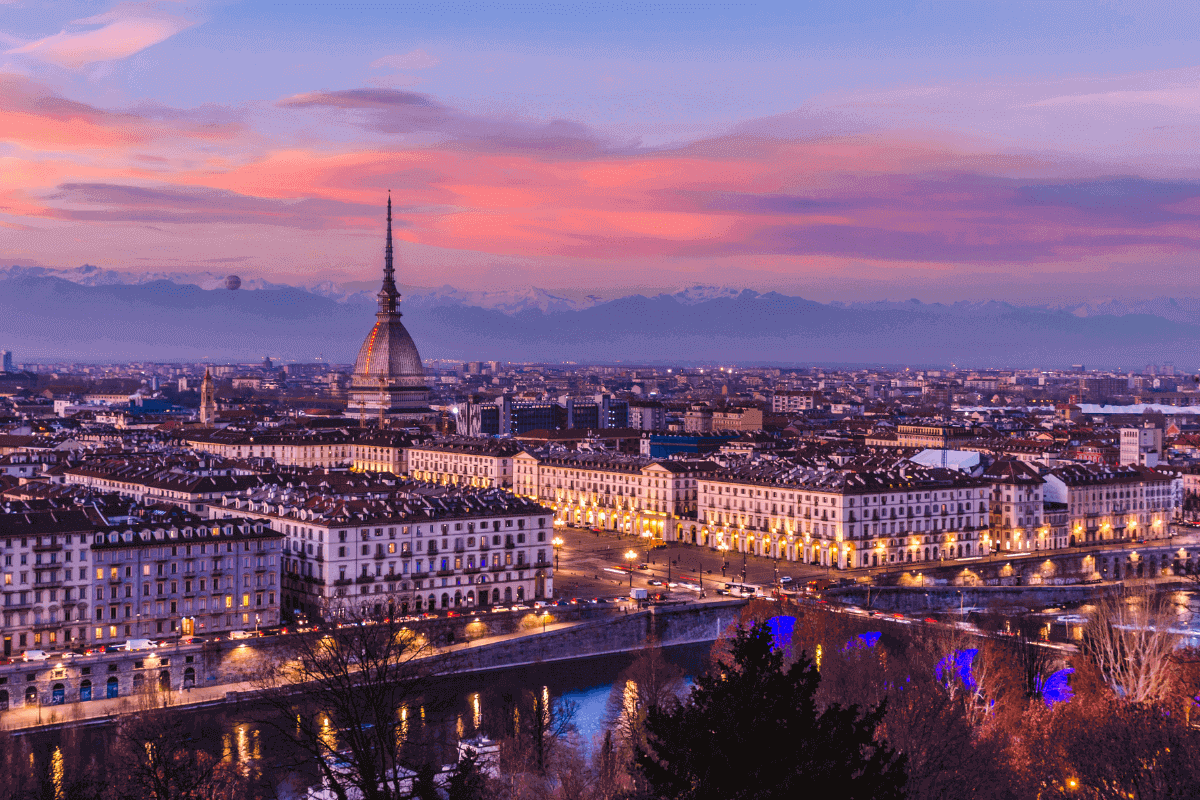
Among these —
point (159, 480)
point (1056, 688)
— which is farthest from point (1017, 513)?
point (159, 480)

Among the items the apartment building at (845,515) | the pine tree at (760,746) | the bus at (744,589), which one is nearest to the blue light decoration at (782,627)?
A: the bus at (744,589)

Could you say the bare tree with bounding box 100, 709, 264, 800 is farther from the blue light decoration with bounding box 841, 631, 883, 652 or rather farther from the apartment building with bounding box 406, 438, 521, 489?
the apartment building with bounding box 406, 438, 521, 489

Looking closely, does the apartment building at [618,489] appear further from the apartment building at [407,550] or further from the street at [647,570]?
the apartment building at [407,550]

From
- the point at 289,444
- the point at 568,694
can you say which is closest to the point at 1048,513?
the point at 568,694

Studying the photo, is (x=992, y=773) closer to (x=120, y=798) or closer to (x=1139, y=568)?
(x=120, y=798)

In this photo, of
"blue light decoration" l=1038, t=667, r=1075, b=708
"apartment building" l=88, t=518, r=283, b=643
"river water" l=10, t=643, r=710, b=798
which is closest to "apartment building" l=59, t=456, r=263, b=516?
"apartment building" l=88, t=518, r=283, b=643
